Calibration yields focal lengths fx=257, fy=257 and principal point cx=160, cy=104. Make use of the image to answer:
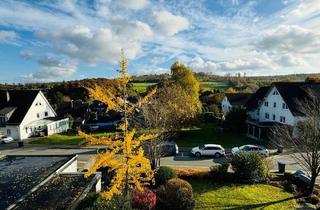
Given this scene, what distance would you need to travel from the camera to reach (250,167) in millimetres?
20391

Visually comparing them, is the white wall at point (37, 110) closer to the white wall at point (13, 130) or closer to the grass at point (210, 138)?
the white wall at point (13, 130)

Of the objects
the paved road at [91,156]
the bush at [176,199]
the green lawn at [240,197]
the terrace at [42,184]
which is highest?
the terrace at [42,184]

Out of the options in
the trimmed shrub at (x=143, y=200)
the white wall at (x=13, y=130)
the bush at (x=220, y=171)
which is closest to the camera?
the trimmed shrub at (x=143, y=200)

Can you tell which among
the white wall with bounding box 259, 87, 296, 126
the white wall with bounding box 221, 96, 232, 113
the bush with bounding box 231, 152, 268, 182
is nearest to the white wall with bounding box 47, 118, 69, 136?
the white wall with bounding box 221, 96, 232, 113

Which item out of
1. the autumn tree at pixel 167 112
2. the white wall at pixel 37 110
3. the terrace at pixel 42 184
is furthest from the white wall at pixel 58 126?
the terrace at pixel 42 184

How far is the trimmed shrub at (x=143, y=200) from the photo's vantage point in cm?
1417

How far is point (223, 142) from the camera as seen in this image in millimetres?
36469

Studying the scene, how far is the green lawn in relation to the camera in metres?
16.5

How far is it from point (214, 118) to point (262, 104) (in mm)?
12434

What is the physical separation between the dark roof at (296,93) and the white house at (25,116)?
37822 mm

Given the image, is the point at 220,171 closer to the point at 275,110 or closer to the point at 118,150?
the point at 118,150

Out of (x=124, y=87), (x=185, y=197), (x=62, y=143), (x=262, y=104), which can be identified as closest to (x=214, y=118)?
(x=262, y=104)

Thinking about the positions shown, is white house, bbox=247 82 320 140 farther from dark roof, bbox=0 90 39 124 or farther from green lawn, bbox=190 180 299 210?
dark roof, bbox=0 90 39 124

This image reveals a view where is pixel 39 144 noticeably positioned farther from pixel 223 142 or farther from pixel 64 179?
pixel 223 142
